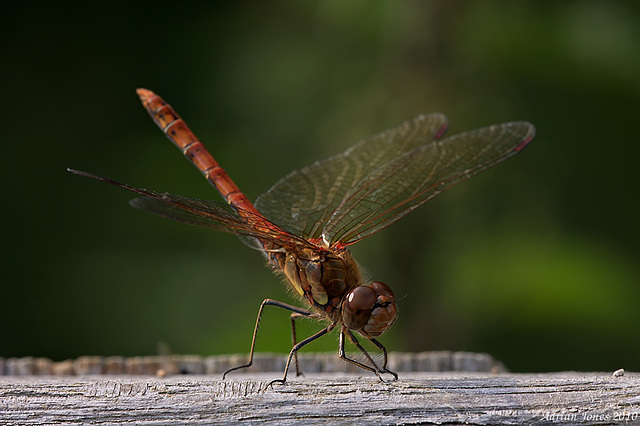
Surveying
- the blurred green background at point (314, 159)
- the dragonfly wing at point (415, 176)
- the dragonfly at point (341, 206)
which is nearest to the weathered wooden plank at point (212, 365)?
the dragonfly at point (341, 206)

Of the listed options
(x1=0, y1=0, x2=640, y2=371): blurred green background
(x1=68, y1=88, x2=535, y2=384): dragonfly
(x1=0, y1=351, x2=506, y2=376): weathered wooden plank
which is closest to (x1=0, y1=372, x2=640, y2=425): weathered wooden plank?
(x1=68, y1=88, x2=535, y2=384): dragonfly

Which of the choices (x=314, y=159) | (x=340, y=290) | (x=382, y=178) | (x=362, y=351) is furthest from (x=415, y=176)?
(x=314, y=159)

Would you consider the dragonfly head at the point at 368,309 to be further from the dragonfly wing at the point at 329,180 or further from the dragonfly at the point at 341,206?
the dragonfly wing at the point at 329,180

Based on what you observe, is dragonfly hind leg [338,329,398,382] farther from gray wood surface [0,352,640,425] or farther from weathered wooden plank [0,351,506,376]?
gray wood surface [0,352,640,425]

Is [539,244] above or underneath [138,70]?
underneath

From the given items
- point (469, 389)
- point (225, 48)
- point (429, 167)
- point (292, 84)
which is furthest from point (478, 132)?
point (225, 48)

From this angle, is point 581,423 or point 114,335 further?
point 114,335

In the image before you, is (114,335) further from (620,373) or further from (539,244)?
(620,373)
